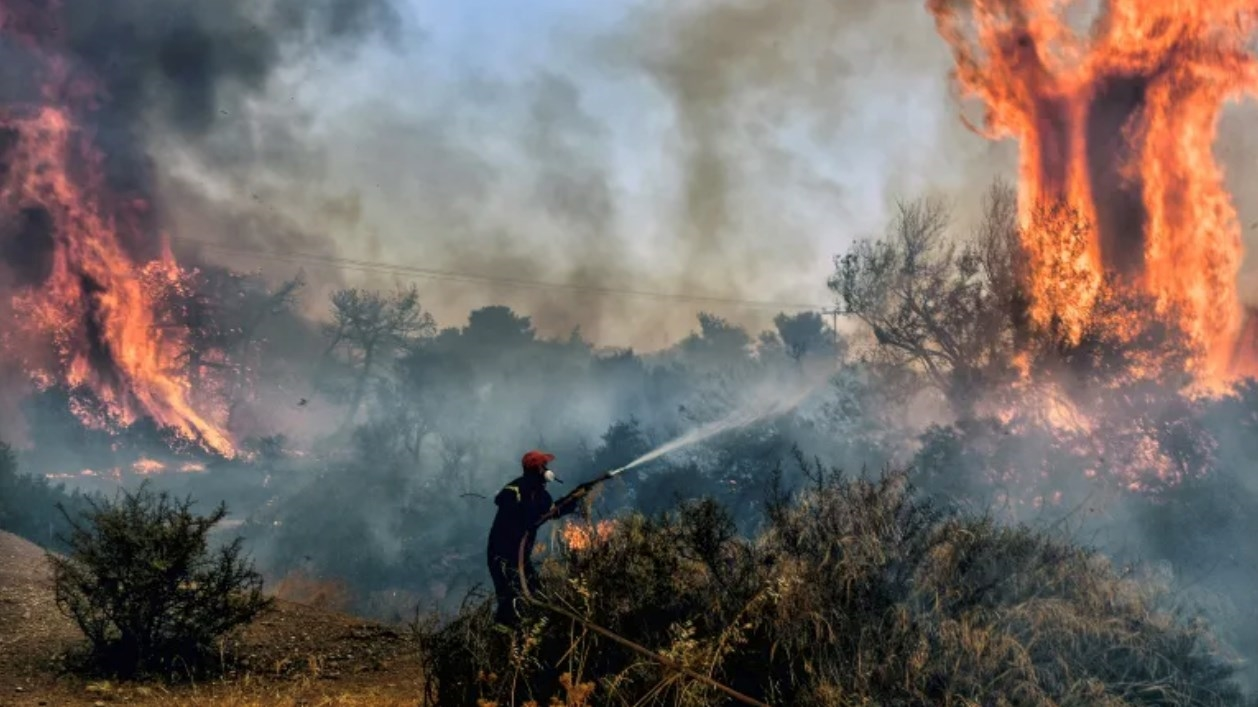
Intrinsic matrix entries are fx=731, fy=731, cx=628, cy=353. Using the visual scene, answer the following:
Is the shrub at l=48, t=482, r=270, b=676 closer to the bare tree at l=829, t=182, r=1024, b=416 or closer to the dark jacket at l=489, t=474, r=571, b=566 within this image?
the dark jacket at l=489, t=474, r=571, b=566

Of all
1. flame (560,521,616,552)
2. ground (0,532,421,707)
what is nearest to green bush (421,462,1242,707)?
Result: flame (560,521,616,552)

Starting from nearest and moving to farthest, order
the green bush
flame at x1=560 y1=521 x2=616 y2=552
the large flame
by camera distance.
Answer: the green bush
flame at x1=560 y1=521 x2=616 y2=552
the large flame

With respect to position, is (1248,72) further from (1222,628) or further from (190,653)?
(190,653)

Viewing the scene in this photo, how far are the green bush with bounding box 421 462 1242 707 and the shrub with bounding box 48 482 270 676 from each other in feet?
12.5

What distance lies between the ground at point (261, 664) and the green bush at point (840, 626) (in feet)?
6.45

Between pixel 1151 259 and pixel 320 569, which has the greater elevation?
pixel 1151 259

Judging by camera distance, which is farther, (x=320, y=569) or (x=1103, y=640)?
(x=320, y=569)

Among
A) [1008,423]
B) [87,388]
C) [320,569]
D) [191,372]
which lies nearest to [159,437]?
[87,388]

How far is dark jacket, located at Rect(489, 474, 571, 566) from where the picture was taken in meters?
8.06

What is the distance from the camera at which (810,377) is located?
52750 millimetres

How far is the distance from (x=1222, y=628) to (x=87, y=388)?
45.7 m

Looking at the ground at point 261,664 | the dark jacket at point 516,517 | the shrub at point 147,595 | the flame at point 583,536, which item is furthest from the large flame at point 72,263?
the flame at point 583,536

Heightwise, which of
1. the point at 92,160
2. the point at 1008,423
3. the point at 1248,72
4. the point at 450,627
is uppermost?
the point at 92,160

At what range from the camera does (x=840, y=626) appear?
5.67 meters
